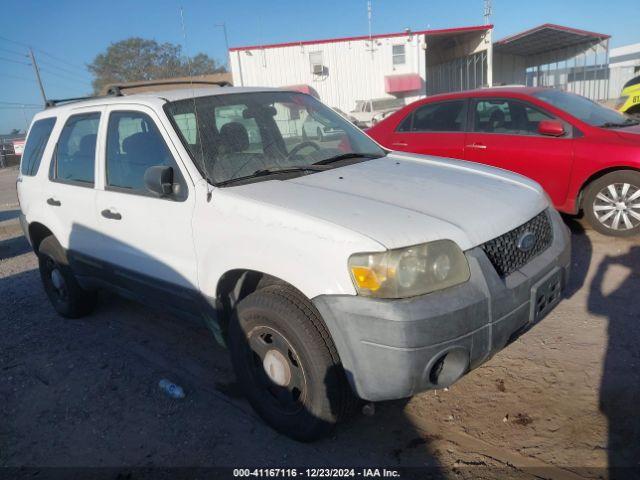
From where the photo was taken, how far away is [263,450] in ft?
8.67

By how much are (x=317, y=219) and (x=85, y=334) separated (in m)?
3.00

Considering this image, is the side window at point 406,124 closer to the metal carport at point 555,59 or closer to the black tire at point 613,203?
the black tire at point 613,203

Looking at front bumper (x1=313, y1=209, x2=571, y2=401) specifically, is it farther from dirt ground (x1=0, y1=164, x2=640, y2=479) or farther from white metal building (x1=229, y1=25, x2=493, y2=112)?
white metal building (x1=229, y1=25, x2=493, y2=112)

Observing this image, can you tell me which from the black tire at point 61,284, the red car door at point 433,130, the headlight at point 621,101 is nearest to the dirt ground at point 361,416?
the black tire at point 61,284

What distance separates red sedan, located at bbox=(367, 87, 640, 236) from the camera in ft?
16.8

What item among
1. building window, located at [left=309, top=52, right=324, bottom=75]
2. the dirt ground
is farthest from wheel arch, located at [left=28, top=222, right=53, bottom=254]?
building window, located at [left=309, top=52, right=324, bottom=75]

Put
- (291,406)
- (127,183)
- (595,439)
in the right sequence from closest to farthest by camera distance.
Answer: (595,439)
(291,406)
(127,183)

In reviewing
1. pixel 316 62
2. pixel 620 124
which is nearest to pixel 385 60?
pixel 316 62

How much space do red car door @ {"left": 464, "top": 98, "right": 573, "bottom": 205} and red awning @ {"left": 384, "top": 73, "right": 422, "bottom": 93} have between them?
22888 millimetres

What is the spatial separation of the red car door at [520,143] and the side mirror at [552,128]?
0.07 meters

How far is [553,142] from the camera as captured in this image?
540 centimetres

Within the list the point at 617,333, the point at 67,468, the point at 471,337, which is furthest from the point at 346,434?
the point at 617,333

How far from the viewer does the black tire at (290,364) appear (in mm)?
2338

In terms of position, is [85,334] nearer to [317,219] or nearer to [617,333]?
[317,219]
